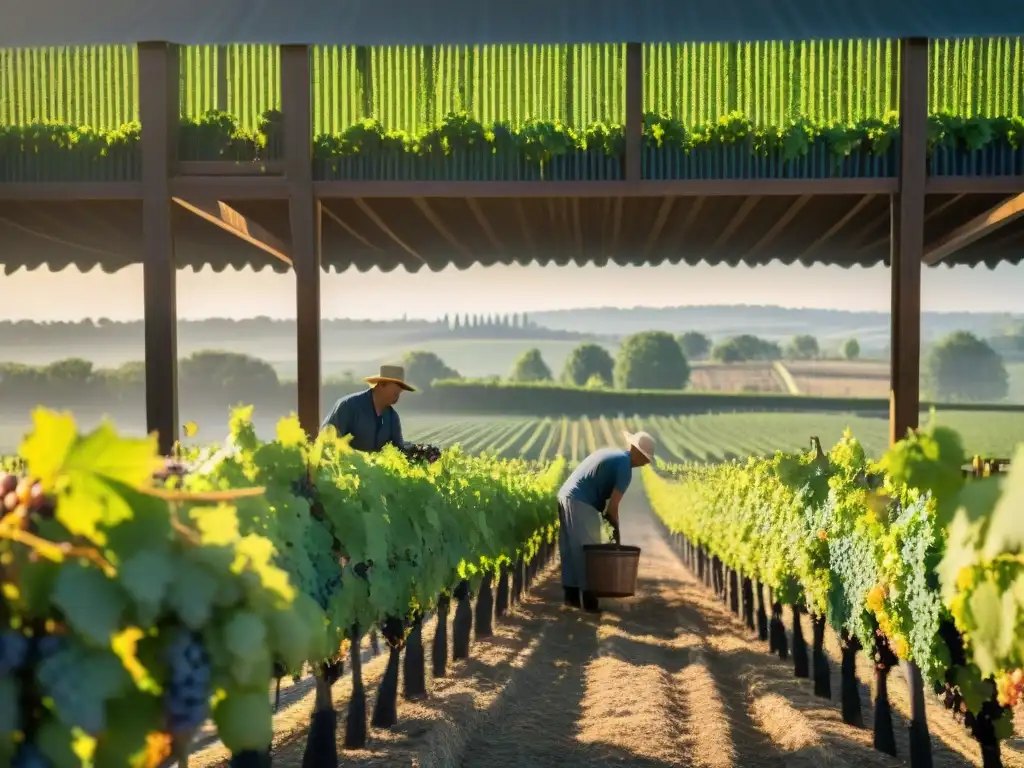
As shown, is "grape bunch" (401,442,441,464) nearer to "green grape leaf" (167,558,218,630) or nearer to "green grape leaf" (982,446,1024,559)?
"green grape leaf" (982,446,1024,559)

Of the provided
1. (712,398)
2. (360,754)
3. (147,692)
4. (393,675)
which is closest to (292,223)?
(393,675)

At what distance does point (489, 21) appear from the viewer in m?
9.01

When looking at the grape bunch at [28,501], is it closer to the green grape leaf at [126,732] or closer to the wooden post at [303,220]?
the green grape leaf at [126,732]

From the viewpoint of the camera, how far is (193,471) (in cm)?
321

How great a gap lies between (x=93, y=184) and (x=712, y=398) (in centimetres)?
6852

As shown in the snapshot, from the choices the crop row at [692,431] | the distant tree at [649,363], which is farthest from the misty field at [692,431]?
the distant tree at [649,363]

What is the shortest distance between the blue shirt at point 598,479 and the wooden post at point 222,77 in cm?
398

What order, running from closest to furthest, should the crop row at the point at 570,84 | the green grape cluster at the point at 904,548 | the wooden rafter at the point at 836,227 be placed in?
the green grape cluster at the point at 904,548
the crop row at the point at 570,84
the wooden rafter at the point at 836,227

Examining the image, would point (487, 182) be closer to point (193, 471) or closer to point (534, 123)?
point (534, 123)

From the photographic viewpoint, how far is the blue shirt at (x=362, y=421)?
23.5 feet

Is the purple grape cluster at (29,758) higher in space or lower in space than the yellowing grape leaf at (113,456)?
lower

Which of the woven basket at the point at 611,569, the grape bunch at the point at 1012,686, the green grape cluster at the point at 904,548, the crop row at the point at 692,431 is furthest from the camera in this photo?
the crop row at the point at 692,431

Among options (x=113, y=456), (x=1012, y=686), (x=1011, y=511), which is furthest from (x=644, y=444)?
(x=113, y=456)

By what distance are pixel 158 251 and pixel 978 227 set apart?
635 cm
